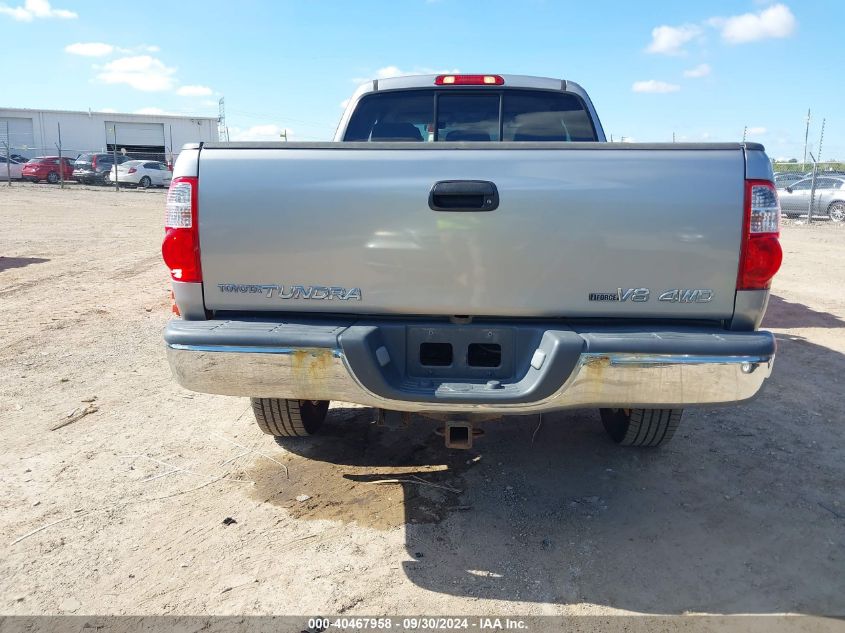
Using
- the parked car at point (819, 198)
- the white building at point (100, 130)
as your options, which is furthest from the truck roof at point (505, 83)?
the white building at point (100, 130)

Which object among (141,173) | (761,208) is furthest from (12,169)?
(761,208)

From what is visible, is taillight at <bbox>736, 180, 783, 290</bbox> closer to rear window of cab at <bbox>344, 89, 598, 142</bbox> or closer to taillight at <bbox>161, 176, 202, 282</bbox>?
rear window of cab at <bbox>344, 89, 598, 142</bbox>

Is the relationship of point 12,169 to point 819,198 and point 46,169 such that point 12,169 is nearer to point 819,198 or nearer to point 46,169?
point 46,169

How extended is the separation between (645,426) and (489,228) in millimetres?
1725

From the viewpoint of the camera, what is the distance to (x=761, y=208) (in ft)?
8.57

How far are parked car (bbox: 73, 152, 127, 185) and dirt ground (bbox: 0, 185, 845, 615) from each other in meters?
30.0

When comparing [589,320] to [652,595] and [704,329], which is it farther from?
[652,595]

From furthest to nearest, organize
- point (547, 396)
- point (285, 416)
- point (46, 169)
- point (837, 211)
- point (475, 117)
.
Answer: point (46, 169) < point (837, 211) < point (475, 117) < point (285, 416) < point (547, 396)

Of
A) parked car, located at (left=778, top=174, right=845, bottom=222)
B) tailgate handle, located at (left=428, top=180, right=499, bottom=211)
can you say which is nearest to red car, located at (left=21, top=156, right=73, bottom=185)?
parked car, located at (left=778, top=174, right=845, bottom=222)

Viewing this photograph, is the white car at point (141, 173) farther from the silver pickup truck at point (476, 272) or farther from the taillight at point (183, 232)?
the silver pickup truck at point (476, 272)

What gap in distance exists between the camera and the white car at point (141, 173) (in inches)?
1214

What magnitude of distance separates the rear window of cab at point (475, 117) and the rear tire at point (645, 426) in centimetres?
201

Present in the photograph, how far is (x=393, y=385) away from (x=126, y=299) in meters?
6.32

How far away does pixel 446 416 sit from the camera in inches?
113
